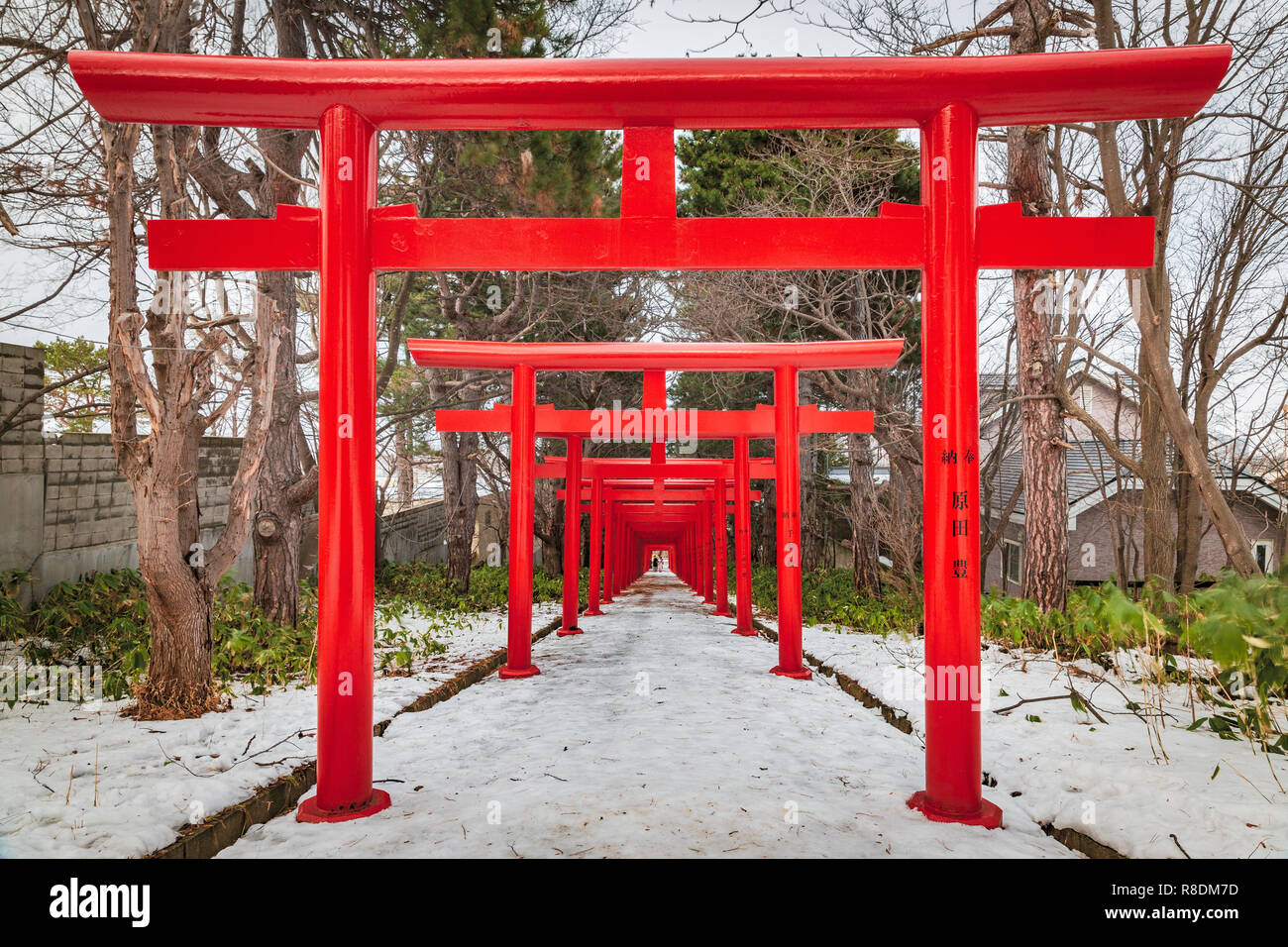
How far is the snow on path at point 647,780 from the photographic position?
287 cm

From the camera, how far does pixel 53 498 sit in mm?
8227

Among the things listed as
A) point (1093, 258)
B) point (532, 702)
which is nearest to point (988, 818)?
point (1093, 258)

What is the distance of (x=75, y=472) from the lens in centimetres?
866

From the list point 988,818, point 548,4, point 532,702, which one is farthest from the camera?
point 548,4

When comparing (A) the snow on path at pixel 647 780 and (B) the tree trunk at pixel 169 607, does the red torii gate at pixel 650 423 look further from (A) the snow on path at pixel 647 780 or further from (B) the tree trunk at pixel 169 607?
(B) the tree trunk at pixel 169 607

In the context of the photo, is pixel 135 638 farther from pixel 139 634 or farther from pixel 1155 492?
pixel 1155 492

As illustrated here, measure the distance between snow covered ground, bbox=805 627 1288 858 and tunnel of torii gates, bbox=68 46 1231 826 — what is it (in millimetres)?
511

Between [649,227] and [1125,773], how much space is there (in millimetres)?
3602

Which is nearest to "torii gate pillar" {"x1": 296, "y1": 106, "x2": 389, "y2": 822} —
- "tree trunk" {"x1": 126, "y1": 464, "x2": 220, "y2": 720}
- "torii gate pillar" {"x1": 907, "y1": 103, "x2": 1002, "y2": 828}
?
"tree trunk" {"x1": 126, "y1": 464, "x2": 220, "y2": 720}

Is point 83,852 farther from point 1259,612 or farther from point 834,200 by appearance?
point 834,200

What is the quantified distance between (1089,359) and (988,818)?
720 centimetres

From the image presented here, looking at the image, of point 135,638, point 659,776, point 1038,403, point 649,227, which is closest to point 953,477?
point 649,227

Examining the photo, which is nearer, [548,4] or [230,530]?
[230,530]

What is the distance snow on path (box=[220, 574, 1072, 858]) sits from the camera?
287cm
